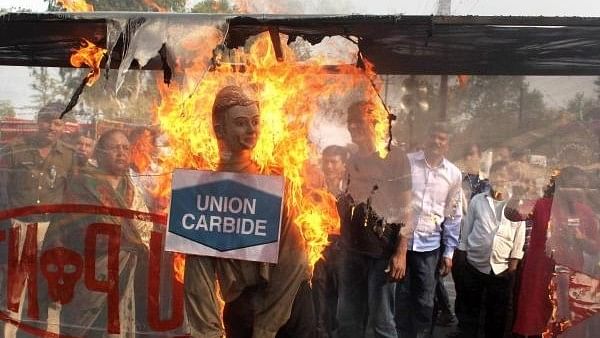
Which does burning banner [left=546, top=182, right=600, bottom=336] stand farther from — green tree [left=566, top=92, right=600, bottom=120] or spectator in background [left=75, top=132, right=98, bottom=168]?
spectator in background [left=75, top=132, right=98, bottom=168]

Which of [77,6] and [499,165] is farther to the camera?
[499,165]

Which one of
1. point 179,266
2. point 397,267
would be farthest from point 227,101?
point 397,267

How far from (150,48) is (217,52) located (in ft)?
1.32

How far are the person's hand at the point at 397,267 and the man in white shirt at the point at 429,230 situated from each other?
85 mm

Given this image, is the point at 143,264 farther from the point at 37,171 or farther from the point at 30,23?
the point at 30,23

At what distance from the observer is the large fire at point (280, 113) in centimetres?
405

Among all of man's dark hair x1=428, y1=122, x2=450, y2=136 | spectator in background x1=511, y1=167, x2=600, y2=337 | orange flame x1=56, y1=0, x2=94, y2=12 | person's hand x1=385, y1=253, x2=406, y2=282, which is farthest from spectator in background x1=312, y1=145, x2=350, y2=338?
orange flame x1=56, y1=0, x2=94, y2=12

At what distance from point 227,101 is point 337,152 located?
3.26ft

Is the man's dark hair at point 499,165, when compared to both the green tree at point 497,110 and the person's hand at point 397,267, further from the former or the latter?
the person's hand at point 397,267

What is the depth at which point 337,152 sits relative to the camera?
14.1 feet

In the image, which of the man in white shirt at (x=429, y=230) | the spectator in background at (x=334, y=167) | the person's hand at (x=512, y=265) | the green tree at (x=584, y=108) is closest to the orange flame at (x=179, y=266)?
the spectator in background at (x=334, y=167)

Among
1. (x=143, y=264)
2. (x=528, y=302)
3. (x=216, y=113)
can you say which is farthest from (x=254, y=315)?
(x=528, y=302)

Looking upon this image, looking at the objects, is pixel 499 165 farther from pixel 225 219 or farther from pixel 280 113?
pixel 225 219

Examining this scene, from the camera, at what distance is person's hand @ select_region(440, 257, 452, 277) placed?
4531 millimetres
